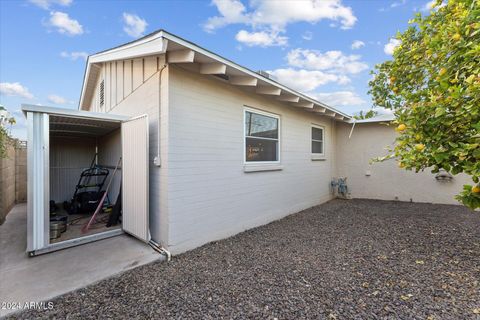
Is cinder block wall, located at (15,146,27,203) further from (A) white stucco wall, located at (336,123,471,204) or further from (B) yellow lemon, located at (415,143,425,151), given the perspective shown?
(A) white stucco wall, located at (336,123,471,204)

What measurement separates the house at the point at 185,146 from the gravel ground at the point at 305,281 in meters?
0.68

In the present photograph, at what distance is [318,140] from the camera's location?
755 cm

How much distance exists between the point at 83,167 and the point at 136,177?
561cm

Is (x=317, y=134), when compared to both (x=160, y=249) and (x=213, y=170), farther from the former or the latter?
(x=160, y=249)

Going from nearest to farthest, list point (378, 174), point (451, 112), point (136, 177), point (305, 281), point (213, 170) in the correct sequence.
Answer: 1. point (451, 112)
2. point (305, 281)
3. point (136, 177)
4. point (213, 170)
5. point (378, 174)

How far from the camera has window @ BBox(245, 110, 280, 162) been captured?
4.71 meters

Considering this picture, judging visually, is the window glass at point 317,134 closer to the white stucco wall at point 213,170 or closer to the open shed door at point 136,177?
the white stucco wall at point 213,170

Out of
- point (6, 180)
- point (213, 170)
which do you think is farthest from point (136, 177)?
point (6, 180)

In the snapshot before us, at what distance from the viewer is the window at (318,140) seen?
23.9 feet

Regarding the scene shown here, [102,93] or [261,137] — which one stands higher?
[102,93]

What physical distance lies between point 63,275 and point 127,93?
367 centimetres

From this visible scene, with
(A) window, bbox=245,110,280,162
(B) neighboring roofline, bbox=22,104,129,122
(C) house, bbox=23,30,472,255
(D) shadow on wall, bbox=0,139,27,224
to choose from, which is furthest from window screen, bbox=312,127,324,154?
(D) shadow on wall, bbox=0,139,27,224

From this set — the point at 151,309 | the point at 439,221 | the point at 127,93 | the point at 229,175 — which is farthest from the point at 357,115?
the point at 151,309

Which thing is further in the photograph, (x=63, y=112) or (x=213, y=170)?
(x=213, y=170)
